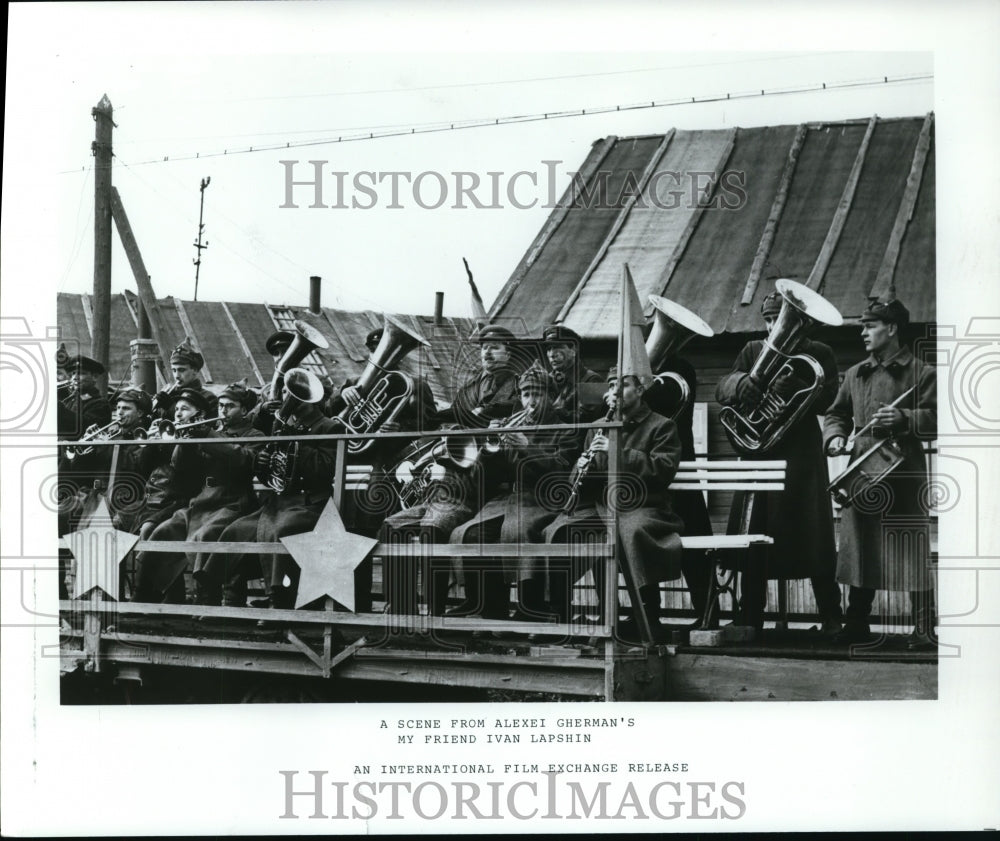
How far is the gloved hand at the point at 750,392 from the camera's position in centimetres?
891

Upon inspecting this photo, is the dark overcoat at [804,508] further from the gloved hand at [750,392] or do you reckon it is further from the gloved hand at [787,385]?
the gloved hand at [750,392]

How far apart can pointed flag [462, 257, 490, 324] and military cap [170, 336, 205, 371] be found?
1672mm

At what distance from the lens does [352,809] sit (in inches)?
348

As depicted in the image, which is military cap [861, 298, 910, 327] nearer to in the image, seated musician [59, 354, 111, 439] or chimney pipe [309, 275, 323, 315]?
chimney pipe [309, 275, 323, 315]

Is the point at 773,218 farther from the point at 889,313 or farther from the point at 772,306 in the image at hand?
the point at 889,313

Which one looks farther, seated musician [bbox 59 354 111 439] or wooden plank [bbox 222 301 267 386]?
wooden plank [bbox 222 301 267 386]

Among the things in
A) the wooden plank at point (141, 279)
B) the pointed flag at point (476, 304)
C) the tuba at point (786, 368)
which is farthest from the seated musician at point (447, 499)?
the wooden plank at point (141, 279)

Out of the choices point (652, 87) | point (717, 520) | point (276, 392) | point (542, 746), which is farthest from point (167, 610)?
point (652, 87)

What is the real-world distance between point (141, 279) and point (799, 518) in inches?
163

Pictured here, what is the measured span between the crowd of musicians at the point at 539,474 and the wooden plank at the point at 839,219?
0.27 m

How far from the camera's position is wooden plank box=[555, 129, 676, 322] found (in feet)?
30.9

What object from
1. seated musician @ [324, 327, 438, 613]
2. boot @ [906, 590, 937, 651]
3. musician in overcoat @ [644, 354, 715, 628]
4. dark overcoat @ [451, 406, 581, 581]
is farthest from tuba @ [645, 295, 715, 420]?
boot @ [906, 590, 937, 651]

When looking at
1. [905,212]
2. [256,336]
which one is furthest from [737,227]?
[256,336]

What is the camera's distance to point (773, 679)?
336 inches
